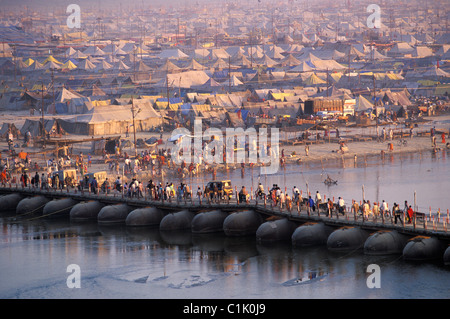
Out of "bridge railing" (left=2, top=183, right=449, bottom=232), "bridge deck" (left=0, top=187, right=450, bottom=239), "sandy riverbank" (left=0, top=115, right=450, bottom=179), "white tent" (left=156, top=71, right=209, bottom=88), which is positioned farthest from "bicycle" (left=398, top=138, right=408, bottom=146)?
"white tent" (left=156, top=71, right=209, bottom=88)

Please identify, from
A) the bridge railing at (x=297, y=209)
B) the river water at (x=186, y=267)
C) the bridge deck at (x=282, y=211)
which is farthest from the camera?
the bridge railing at (x=297, y=209)

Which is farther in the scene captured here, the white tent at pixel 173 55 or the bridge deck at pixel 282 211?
the white tent at pixel 173 55

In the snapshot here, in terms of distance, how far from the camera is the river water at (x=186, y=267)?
33.4 m

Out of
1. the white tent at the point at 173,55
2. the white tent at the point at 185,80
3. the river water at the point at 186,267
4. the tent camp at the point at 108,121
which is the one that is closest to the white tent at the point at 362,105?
the tent camp at the point at 108,121

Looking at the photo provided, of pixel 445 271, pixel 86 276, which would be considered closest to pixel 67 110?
pixel 86 276

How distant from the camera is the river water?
33.4 metres

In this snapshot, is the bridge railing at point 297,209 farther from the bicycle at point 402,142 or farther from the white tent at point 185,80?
the white tent at point 185,80

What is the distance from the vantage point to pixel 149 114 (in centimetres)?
7700

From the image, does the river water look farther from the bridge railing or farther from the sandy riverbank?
the sandy riverbank

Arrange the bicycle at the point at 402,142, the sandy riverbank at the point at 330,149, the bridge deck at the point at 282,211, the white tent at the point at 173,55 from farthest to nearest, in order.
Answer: the white tent at the point at 173,55 < the bicycle at the point at 402,142 < the sandy riverbank at the point at 330,149 < the bridge deck at the point at 282,211

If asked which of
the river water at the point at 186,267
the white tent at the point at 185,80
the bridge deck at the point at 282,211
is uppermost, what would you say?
the white tent at the point at 185,80

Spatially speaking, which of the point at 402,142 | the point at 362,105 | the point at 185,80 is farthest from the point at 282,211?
the point at 185,80

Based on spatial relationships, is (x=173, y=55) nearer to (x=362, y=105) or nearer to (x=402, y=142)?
(x=362, y=105)

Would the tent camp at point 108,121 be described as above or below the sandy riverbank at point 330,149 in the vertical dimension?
above
